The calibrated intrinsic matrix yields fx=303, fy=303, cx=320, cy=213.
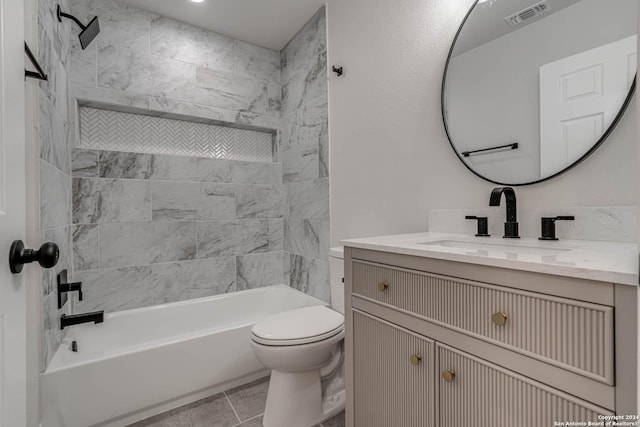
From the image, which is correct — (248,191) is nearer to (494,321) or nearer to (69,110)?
(69,110)

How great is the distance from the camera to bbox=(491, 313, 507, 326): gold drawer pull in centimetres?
74

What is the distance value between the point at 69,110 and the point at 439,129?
2.28 meters

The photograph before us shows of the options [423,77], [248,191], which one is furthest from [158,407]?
[423,77]

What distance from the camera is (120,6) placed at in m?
2.19

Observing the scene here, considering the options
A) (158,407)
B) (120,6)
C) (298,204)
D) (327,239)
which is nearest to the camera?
(158,407)

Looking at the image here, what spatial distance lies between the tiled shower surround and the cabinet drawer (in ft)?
4.62

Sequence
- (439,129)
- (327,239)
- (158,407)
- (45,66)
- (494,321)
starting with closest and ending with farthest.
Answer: (494,321)
(45,66)
(439,129)
(158,407)
(327,239)

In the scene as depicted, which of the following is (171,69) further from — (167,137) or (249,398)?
(249,398)

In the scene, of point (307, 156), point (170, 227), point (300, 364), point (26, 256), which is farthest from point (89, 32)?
point (300, 364)

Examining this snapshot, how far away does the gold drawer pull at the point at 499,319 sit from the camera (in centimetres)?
74

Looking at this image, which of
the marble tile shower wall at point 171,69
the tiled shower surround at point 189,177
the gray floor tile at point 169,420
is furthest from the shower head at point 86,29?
the gray floor tile at point 169,420

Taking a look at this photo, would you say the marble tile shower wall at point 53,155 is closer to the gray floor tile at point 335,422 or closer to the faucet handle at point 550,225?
the gray floor tile at point 335,422

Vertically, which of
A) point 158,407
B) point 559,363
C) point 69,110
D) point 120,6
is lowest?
point 158,407

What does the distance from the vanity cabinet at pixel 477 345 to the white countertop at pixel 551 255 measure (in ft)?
0.07
